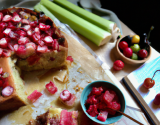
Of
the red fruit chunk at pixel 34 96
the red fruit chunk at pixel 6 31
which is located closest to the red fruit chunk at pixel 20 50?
the red fruit chunk at pixel 6 31

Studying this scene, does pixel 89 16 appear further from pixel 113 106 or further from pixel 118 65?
pixel 113 106

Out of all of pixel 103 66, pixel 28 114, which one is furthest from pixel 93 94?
pixel 28 114

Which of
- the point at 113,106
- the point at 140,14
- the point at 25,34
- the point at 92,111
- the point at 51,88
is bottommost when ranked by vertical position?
the point at 51,88

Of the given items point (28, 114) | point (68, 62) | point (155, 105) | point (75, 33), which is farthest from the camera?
point (75, 33)

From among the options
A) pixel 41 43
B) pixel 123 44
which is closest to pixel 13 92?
pixel 41 43

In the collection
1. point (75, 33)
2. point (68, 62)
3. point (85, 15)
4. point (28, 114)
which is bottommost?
point (28, 114)

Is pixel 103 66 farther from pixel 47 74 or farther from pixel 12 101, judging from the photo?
pixel 12 101
